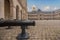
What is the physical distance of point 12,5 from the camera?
1069 centimetres

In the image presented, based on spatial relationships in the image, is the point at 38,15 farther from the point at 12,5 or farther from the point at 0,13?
the point at 0,13

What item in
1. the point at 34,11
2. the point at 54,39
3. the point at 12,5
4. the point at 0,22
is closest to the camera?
the point at 0,22

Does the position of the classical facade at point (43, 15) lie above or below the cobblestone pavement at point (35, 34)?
above

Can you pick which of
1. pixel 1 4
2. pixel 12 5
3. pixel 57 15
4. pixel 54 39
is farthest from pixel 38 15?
pixel 54 39

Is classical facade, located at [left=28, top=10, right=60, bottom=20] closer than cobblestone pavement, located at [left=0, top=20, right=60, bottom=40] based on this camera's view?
No

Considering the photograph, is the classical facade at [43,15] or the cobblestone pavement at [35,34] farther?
the classical facade at [43,15]

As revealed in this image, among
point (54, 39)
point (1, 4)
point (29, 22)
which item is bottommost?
point (54, 39)

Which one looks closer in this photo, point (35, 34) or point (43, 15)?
point (35, 34)

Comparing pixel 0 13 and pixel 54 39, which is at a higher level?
pixel 0 13

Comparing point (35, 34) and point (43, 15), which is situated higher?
point (43, 15)

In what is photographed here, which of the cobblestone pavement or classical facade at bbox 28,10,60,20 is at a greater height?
classical facade at bbox 28,10,60,20

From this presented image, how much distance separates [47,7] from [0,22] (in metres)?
22.3

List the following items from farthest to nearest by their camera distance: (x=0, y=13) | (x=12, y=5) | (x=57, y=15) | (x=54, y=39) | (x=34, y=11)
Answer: (x=34, y=11) → (x=57, y=15) → (x=12, y=5) → (x=0, y=13) → (x=54, y=39)

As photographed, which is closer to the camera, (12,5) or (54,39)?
(54,39)
